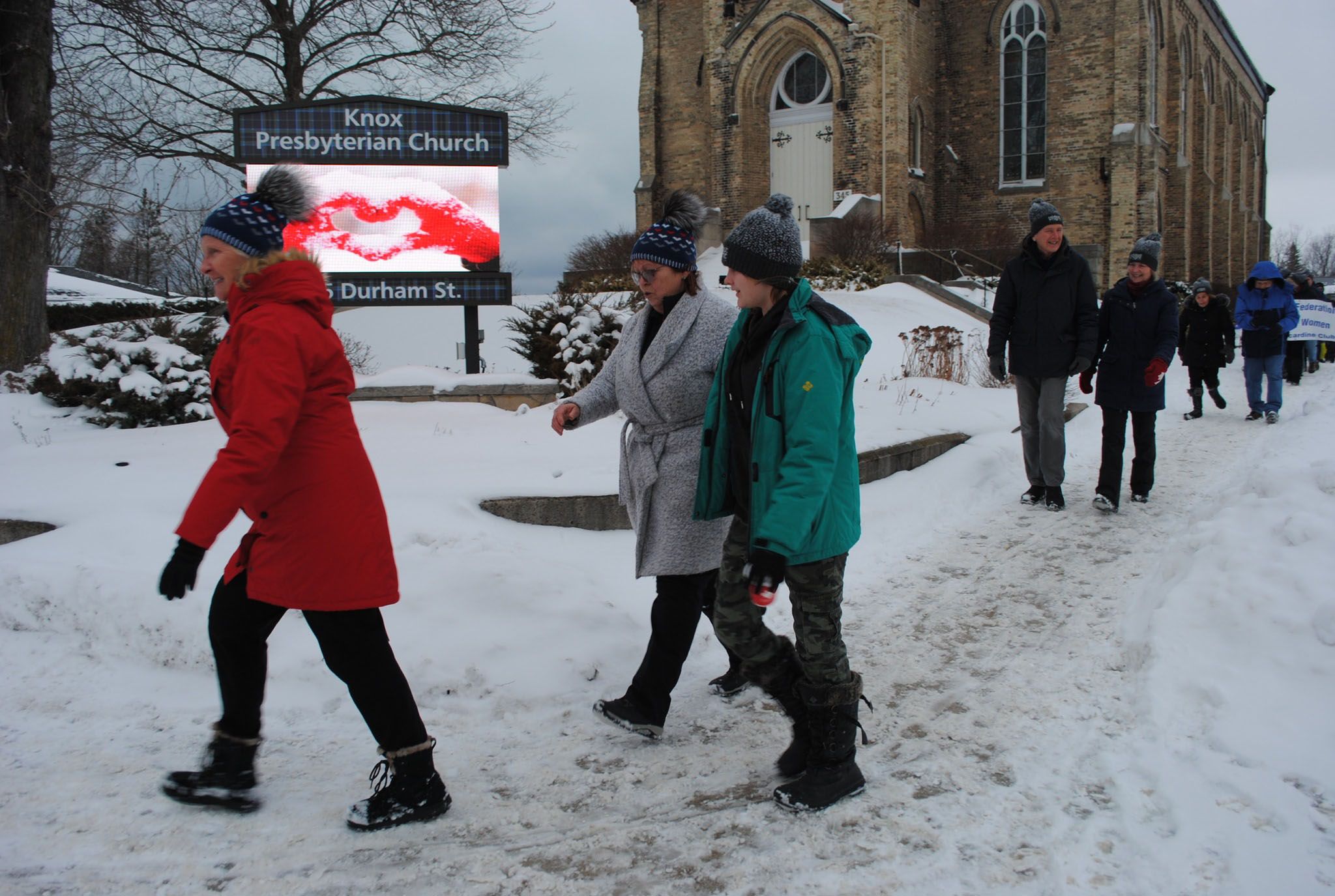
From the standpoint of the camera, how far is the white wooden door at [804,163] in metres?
25.4

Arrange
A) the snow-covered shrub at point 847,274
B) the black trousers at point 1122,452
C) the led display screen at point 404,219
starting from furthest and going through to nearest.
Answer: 1. the snow-covered shrub at point 847,274
2. the led display screen at point 404,219
3. the black trousers at point 1122,452

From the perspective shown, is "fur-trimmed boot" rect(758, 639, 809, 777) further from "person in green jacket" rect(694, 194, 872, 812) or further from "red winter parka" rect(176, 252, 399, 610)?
"red winter parka" rect(176, 252, 399, 610)

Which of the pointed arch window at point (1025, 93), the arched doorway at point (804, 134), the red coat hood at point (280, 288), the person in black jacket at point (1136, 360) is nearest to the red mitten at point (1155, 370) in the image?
the person in black jacket at point (1136, 360)

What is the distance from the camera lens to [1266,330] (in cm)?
1137

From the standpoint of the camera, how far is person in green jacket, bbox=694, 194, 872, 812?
9.55 feet

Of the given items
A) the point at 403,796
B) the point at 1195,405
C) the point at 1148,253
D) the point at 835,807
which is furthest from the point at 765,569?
the point at 1195,405

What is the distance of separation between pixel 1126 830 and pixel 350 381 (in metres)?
2.62

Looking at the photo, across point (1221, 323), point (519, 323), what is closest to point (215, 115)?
point (519, 323)

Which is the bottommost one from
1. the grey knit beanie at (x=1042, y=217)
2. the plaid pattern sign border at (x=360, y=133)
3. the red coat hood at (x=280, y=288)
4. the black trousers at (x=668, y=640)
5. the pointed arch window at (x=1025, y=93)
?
the black trousers at (x=668, y=640)

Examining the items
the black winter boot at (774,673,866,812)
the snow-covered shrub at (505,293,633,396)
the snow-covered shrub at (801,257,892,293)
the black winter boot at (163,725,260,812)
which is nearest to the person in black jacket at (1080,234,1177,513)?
the snow-covered shrub at (505,293,633,396)

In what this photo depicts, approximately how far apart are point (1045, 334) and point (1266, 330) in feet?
19.6

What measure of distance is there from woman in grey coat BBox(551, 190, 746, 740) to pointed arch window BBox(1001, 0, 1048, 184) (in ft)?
84.9

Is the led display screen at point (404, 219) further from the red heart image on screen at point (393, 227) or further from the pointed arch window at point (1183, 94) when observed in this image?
the pointed arch window at point (1183, 94)

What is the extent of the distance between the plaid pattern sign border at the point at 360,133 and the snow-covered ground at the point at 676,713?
12.4ft
